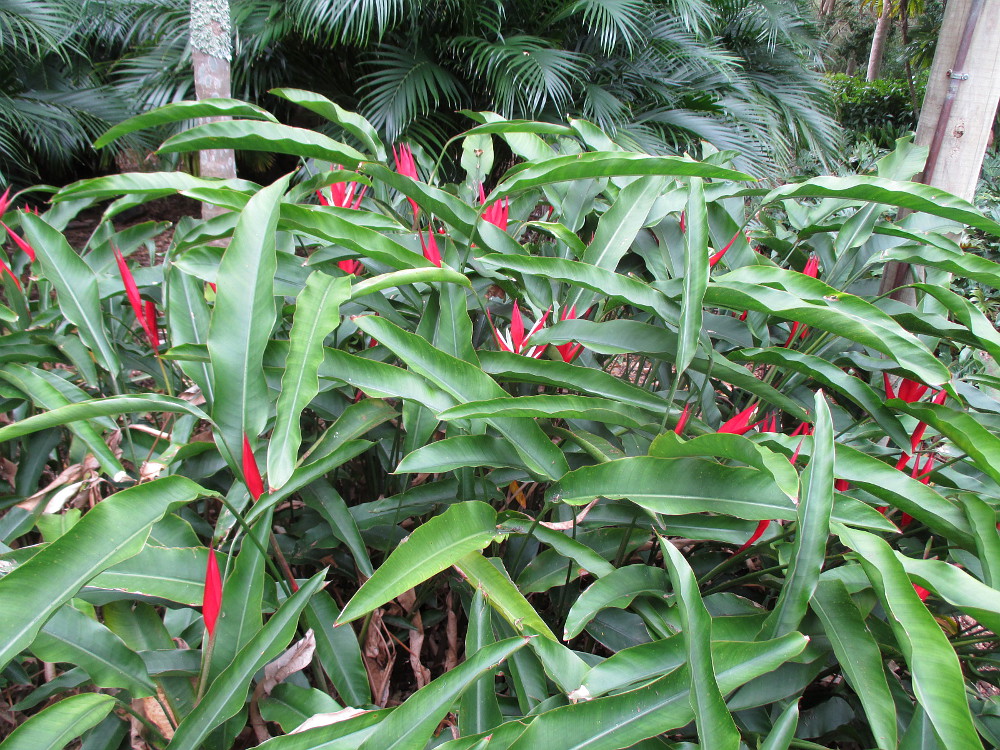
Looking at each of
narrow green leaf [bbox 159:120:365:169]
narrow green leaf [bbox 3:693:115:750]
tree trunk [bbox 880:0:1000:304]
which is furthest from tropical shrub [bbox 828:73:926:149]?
narrow green leaf [bbox 3:693:115:750]

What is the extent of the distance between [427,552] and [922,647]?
0.54 metres

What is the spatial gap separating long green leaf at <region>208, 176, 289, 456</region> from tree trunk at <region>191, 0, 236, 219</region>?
212 centimetres

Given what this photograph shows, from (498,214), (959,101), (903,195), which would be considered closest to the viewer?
(903,195)

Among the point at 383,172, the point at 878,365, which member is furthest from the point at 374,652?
the point at 878,365

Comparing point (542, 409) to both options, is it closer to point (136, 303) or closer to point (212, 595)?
point (212, 595)

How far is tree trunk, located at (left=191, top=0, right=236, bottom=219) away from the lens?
271 cm

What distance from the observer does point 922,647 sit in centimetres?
67

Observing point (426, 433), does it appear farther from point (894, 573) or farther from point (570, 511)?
point (894, 573)

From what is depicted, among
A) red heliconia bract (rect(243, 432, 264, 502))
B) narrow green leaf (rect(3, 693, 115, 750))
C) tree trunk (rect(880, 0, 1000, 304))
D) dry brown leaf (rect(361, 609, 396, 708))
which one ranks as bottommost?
dry brown leaf (rect(361, 609, 396, 708))

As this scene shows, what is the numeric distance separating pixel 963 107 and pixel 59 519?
194 cm

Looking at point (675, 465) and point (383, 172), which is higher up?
point (383, 172)

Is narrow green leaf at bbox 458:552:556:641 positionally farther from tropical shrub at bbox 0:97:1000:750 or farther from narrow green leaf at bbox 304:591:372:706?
narrow green leaf at bbox 304:591:372:706

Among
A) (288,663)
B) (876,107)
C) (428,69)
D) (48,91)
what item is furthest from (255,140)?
(876,107)

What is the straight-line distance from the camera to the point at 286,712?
82cm
